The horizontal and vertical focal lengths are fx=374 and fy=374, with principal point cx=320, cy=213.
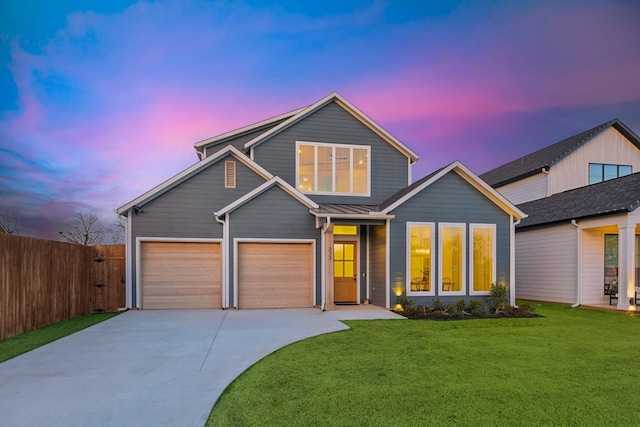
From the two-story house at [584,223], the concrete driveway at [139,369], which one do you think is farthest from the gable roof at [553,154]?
the concrete driveway at [139,369]

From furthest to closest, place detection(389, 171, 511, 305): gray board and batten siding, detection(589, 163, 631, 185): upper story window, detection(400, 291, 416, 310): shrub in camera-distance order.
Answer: detection(589, 163, 631, 185): upper story window
detection(389, 171, 511, 305): gray board and batten siding
detection(400, 291, 416, 310): shrub

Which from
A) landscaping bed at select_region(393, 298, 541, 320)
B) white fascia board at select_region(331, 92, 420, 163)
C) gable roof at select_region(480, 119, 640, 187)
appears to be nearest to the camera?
landscaping bed at select_region(393, 298, 541, 320)

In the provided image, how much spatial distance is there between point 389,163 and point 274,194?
4587 mm

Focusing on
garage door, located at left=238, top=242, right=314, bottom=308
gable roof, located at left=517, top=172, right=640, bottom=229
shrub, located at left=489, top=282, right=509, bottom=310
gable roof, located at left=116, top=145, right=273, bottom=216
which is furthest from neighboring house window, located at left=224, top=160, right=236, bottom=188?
gable roof, located at left=517, top=172, right=640, bottom=229

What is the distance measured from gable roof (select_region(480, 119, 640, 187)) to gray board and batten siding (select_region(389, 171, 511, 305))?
7.17 m

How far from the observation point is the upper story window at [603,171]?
17.5 meters

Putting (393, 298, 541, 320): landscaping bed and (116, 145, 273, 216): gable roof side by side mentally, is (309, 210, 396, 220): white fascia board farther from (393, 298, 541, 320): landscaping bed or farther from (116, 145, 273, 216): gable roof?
(393, 298, 541, 320): landscaping bed

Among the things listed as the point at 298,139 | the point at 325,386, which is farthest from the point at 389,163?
the point at 325,386

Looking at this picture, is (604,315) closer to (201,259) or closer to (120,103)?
(201,259)

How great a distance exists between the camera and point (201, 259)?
11.5 metres

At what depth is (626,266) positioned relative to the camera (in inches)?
446

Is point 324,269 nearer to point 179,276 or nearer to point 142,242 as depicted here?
point 179,276

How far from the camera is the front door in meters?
12.7

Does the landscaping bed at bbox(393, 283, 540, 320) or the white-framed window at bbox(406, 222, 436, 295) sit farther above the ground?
the white-framed window at bbox(406, 222, 436, 295)
